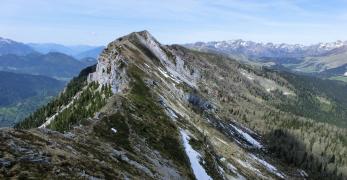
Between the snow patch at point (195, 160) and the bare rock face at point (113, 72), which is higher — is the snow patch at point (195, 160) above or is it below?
below

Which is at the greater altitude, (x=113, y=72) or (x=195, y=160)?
(x=113, y=72)

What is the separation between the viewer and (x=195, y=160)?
8444 centimetres

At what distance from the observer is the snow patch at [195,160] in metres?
78.1

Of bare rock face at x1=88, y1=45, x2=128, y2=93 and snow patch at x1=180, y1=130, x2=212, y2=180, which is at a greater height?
bare rock face at x1=88, y1=45, x2=128, y2=93

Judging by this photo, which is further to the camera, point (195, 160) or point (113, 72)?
point (113, 72)

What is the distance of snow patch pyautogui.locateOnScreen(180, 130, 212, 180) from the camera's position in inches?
3074

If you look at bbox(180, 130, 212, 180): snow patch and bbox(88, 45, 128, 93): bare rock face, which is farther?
bbox(88, 45, 128, 93): bare rock face

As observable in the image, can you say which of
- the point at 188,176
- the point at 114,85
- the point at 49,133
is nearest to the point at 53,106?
the point at 114,85

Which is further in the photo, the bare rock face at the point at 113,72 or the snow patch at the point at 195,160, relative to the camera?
the bare rock face at the point at 113,72

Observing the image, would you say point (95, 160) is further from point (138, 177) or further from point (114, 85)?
point (114, 85)

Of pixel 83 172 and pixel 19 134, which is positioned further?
pixel 19 134

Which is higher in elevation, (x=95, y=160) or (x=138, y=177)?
(x=95, y=160)

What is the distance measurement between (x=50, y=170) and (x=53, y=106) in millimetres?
138769

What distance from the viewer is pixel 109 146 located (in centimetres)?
5700
